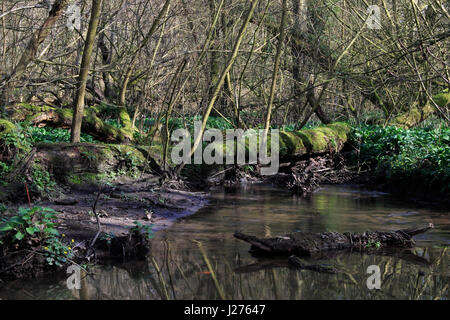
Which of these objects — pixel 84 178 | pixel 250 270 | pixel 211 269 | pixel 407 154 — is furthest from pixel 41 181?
pixel 407 154

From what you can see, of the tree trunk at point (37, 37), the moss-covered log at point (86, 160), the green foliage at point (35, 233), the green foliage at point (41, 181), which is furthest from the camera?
the tree trunk at point (37, 37)

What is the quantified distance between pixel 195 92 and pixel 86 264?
28.0ft

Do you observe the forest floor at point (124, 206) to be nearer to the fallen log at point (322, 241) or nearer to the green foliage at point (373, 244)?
the fallen log at point (322, 241)

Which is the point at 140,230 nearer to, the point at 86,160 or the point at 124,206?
the point at 124,206

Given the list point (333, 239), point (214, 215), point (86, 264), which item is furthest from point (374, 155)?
point (86, 264)

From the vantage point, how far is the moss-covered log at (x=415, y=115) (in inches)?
666

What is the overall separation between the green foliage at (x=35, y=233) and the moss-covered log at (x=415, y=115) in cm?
1343

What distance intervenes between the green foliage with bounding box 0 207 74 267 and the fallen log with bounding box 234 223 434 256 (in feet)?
6.78

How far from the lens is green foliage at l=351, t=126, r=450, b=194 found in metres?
11.4

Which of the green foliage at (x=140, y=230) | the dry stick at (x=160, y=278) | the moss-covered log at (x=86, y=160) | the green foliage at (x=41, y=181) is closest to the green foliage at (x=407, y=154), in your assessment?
the moss-covered log at (x=86, y=160)

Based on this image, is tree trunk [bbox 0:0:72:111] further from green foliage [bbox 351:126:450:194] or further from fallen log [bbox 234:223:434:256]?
green foliage [bbox 351:126:450:194]

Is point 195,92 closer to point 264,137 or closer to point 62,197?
point 264,137

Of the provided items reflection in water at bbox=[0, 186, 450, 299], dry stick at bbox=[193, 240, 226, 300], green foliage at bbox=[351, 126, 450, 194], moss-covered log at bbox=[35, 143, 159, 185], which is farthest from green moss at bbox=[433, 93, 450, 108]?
dry stick at bbox=[193, 240, 226, 300]

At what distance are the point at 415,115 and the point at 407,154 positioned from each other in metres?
5.13
